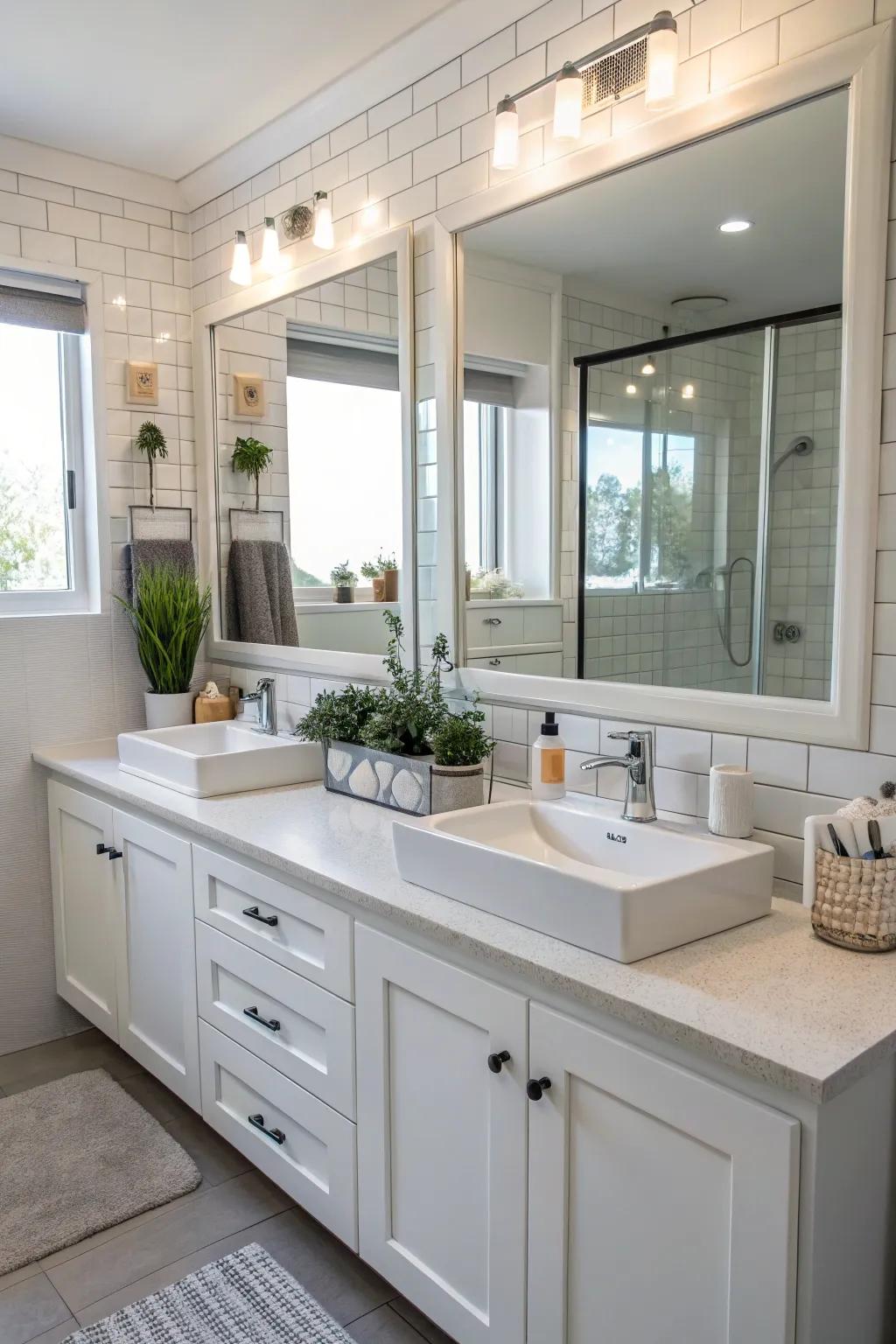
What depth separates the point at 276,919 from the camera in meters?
1.96

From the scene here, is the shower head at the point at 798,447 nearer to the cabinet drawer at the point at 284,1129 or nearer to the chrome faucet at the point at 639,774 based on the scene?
the chrome faucet at the point at 639,774

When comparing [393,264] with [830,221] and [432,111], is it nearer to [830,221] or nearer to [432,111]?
[432,111]

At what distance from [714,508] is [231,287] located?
1.93m

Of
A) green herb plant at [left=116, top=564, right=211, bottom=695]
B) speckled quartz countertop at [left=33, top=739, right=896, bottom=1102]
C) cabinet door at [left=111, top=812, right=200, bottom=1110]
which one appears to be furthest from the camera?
green herb plant at [left=116, top=564, right=211, bottom=695]

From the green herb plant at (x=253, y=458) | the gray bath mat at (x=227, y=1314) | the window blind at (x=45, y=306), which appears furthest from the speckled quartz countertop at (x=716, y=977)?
the window blind at (x=45, y=306)

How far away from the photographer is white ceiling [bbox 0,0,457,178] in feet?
7.12

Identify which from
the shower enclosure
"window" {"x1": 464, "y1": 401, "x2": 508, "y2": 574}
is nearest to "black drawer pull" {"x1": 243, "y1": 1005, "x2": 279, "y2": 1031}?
the shower enclosure

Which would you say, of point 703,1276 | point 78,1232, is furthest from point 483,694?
point 78,1232

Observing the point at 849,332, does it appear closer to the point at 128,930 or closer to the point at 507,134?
the point at 507,134

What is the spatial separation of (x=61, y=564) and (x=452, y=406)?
147 centimetres

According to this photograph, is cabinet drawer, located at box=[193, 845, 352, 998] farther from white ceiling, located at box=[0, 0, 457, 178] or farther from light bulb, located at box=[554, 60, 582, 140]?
white ceiling, located at box=[0, 0, 457, 178]

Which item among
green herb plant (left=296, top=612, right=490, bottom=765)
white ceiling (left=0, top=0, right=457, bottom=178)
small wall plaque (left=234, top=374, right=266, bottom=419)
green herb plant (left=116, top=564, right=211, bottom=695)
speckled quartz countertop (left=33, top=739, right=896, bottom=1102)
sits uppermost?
white ceiling (left=0, top=0, right=457, bottom=178)

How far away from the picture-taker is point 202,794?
2357 millimetres

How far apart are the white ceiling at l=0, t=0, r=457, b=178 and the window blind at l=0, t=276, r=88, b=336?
1.32 feet
